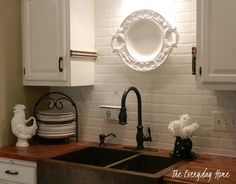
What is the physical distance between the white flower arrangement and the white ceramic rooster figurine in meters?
1.00

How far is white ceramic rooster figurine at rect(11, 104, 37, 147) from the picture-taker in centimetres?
278

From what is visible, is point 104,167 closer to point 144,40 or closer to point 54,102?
point 144,40

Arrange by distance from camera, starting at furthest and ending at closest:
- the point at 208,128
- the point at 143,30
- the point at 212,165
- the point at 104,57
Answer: the point at 104,57 → the point at 143,30 → the point at 208,128 → the point at 212,165

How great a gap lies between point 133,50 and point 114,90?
1.07 feet

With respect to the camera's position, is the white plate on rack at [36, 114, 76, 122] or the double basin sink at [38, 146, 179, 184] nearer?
the double basin sink at [38, 146, 179, 184]

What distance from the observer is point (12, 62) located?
289 centimetres

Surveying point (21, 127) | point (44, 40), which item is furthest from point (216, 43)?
point (21, 127)

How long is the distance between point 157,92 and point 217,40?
651 mm

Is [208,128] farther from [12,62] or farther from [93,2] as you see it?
[12,62]

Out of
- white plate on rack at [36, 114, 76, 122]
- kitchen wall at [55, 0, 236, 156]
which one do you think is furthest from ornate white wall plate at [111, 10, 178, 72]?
white plate on rack at [36, 114, 76, 122]

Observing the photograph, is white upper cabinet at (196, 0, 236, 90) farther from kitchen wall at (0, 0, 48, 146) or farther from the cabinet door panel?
kitchen wall at (0, 0, 48, 146)

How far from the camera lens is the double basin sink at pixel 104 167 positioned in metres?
2.11

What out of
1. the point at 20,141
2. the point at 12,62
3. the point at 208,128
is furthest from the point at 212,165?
the point at 12,62

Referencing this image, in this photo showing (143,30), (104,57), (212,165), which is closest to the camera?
(212,165)
